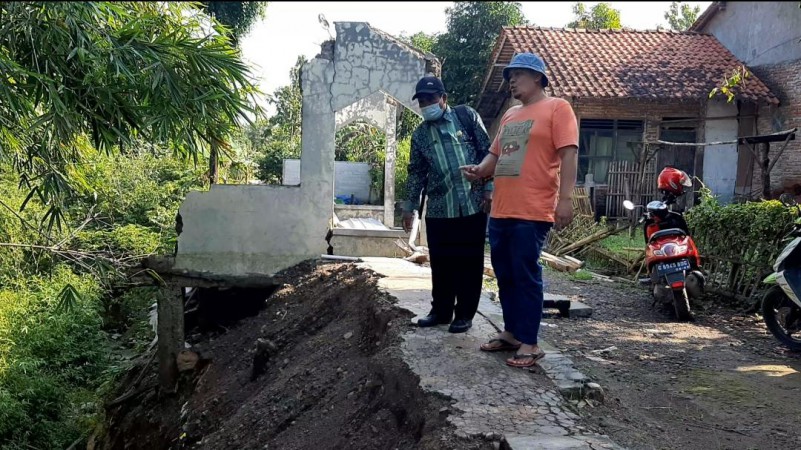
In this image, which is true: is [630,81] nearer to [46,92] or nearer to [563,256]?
[563,256]

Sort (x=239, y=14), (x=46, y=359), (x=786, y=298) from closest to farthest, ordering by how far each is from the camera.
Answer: (x=786, y=298)
(x=46, y=359)
(x=239, y=14)

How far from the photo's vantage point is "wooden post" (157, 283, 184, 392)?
7836 millimetres

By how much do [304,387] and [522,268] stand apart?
1.95 metres

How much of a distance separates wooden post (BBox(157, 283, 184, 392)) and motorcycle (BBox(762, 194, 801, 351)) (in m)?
6.05

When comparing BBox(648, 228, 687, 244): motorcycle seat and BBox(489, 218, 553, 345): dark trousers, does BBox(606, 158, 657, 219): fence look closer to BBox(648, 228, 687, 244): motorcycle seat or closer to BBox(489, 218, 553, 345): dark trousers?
BBox(648, 228, 687, 244): motorcycle seat

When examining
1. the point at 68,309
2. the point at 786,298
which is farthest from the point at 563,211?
the point at 68,309

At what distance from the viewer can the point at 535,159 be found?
3.72m

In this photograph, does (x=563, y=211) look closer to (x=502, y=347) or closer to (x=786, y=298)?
(x=502, y=347)

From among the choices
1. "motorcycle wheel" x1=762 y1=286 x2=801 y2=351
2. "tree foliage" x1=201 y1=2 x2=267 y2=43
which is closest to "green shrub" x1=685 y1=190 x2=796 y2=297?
"motorcycle wheel" x1=762 y1=286 x2=801 y2=351

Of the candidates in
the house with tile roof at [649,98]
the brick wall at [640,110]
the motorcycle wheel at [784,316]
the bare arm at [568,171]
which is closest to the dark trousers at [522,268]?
the bare arm at [568,171]

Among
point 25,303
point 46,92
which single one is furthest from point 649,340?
point 25,303

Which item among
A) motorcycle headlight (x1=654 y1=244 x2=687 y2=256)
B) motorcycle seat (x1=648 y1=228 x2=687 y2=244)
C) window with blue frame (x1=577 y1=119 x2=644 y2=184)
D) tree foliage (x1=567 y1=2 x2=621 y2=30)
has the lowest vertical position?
motorcycle headlight (x1=654 y1=244 x2=687 y2=256)

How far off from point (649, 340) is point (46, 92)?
16.9ft

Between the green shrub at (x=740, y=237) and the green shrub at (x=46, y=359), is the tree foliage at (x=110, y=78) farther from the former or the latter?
the green shrub at (x=740, y=237)
